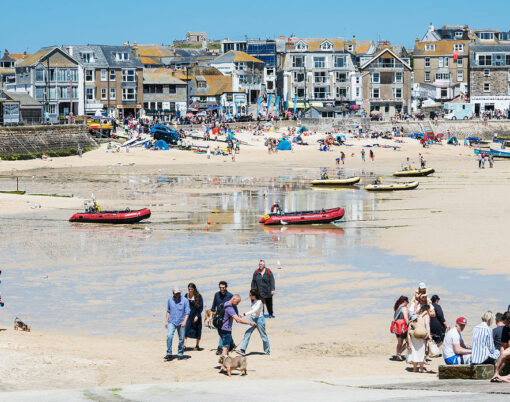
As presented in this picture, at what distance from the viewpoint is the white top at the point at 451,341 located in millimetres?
16938

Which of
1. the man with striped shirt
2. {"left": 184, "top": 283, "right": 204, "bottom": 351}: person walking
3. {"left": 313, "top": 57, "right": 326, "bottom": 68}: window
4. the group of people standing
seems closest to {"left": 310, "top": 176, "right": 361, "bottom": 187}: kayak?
the group of people standing

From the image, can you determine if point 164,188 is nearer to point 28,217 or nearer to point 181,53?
point 28,217

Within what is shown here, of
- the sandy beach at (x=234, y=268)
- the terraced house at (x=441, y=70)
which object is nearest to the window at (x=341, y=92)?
the terraced house at (x=441, y=70)

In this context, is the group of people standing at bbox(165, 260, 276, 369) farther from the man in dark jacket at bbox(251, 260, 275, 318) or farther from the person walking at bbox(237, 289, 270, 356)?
Answer: the man in dark jacket at bbox(251, 260, 275, 318)

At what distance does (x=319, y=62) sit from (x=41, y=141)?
48.1 metres

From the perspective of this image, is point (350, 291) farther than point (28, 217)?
No

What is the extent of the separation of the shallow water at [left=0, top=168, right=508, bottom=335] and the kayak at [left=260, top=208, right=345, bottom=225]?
412mm

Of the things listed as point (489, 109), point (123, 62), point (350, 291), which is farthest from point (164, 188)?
point (489, 109)

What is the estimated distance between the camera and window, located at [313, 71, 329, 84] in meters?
117

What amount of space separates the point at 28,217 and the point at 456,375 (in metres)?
31.1

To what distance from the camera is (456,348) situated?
16.9 meters

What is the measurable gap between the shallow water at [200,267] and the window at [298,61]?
67.7 m

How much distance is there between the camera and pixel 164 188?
58.1 meters

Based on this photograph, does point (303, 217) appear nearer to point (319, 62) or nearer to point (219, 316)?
point (219, 316)
